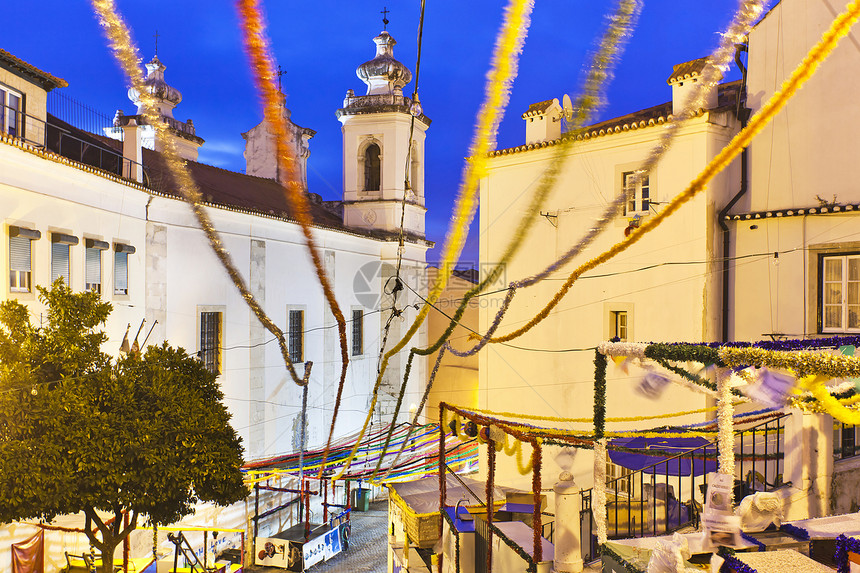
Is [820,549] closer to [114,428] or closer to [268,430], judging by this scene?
[114,428]

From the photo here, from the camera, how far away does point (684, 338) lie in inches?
505

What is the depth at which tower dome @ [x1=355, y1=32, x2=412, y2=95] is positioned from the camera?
954 inches

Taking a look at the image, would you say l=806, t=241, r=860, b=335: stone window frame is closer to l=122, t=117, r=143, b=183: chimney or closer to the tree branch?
the tree branch

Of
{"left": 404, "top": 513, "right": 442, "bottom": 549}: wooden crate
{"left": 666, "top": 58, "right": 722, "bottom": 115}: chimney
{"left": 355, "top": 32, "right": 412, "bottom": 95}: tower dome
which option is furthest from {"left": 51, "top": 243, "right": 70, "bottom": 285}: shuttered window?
{"left": 355, "top": 32, "right": 412, "bottom": 95}: tower dome

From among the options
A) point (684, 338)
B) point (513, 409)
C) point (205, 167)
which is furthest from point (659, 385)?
point (205, 167)

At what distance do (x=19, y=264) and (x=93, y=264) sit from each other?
206 cm

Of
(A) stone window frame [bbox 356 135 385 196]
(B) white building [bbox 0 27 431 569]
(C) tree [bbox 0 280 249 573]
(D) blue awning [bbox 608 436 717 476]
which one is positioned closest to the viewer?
(C) tree [bbox 0 280 249 573]

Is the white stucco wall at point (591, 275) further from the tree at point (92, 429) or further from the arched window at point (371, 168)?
the arched window at point (371, 168)

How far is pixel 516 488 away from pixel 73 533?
9.56 m

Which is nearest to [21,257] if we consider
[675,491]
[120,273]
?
[120,273]

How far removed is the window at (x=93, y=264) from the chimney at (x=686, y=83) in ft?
40.2

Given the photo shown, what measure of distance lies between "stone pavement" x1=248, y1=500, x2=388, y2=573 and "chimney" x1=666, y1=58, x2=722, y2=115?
1287 cm

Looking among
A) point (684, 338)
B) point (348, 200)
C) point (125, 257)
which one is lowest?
point (684, 338)

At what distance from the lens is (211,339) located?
684 inches
